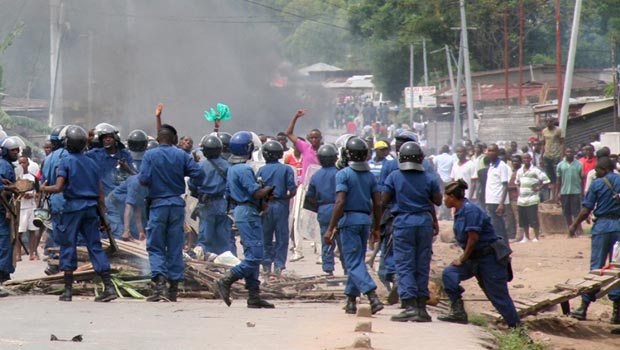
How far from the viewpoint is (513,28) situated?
6247 cm

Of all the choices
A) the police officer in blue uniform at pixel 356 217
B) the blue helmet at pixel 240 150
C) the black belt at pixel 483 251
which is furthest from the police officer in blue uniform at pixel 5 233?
the black belt at pixel 483 251

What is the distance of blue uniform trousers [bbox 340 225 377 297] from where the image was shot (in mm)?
11344

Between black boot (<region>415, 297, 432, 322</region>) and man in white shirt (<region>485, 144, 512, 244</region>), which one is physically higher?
man in white shirt (<region>485, 144, 512, 244</region>)

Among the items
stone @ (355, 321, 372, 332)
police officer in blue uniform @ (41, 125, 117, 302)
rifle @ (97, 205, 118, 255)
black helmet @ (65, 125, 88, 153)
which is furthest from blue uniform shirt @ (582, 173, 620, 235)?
black helmet @ (65, 125, 88, 153)

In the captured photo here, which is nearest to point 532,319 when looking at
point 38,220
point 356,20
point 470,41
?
point 38,220

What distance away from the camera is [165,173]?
1220 centimetres

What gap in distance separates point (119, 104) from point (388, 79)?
27632 millimetres

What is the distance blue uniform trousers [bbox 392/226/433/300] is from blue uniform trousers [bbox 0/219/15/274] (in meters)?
4.39

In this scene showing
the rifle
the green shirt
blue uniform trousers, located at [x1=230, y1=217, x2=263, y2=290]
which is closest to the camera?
blue uniform trousers, located at [x1=230, y1=217, x2=263, y2=290]

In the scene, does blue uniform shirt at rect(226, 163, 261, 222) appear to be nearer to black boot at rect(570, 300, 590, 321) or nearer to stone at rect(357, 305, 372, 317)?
stone at rect(357, 305, 372, 317)

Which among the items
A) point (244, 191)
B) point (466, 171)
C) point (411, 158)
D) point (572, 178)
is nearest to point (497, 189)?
point (572, 178)

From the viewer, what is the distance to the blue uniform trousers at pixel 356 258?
1134 centimetres

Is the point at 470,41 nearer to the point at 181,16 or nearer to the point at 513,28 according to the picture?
the point at 513,28

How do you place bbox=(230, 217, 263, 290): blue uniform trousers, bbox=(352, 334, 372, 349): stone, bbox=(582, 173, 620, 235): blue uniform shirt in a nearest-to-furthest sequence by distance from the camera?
bbox=(352, 334, 372, 349): stone
bbox=(230, 217, 263, 290): blue uniform trousers
bbox=(582, 173, 620, 235): blue uniform shirt
